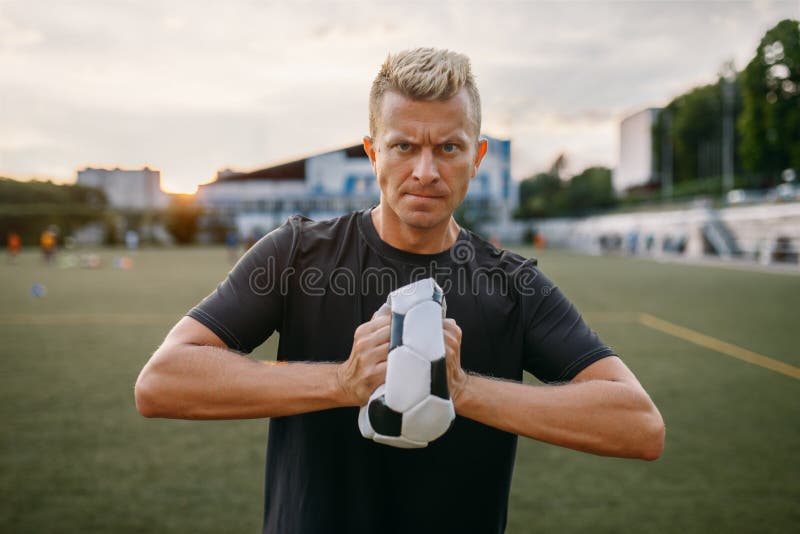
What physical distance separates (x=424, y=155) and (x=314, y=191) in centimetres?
6648

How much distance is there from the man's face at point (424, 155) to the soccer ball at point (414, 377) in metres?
0.55

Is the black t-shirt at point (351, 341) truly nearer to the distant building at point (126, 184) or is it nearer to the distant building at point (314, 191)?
the distant building at point (314, 191)

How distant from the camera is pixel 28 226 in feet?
172

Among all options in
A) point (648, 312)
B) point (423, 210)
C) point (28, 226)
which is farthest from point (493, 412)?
point (28, 226)

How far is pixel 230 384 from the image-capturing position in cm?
178

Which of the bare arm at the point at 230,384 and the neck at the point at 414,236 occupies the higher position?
the neck at the point at 414,236

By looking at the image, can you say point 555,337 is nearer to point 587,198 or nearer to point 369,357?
point 369,357

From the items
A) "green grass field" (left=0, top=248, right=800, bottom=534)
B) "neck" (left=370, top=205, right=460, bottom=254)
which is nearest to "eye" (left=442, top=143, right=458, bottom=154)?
"neck" (left=370, top=205, right=460, bottom=254)

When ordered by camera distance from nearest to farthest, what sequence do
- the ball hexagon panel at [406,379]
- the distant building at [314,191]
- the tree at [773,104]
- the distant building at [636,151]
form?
the ball hexagon panel at [406,379]
the tree at [773,104]
the distant building at [314,191]
the distant building at [636,151]

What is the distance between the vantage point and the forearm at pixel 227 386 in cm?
173

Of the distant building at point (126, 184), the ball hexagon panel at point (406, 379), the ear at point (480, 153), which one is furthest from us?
the distant building at point (126, 184)

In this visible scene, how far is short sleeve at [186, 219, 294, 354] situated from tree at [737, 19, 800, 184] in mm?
47919

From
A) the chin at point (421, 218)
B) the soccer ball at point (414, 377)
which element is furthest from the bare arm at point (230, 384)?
the chin at point (421, 218)

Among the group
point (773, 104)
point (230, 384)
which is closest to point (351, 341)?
point (230, 384)
